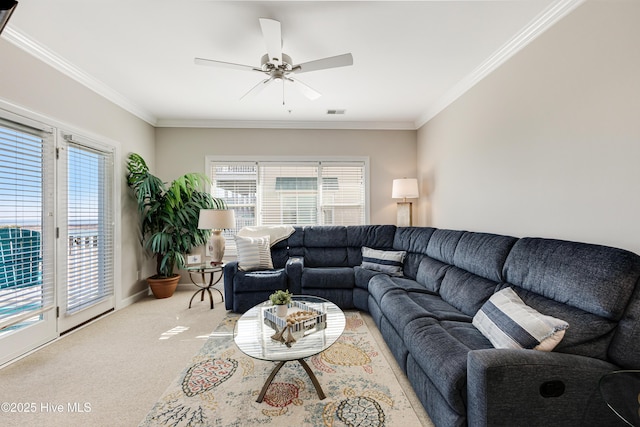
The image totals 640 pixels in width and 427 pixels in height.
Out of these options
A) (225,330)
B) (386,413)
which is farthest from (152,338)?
(386,413)

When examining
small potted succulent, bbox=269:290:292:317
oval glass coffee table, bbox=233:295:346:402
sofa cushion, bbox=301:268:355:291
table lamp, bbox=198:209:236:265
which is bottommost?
oval glass coffee table, bbox=233:295:346:402

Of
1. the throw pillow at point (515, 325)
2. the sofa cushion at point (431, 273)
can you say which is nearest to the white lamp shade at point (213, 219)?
the sofa cushion at point (431, 273)

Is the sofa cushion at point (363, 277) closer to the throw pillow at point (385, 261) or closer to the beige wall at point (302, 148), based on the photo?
the throw pillow at point (385, 261)

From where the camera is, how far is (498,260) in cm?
207

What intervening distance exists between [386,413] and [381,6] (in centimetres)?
278

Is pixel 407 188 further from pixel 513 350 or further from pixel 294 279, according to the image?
pixel 513 350

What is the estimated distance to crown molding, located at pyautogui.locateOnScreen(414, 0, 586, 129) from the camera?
190 centimetres

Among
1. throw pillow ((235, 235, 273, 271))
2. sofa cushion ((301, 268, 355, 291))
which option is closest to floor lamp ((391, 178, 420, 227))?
sofa cushion ((301, 268, 355, 291))

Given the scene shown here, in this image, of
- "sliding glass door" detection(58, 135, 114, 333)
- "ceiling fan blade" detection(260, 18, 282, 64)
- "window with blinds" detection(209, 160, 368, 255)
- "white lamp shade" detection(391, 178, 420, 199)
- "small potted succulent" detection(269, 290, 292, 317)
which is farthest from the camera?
"window with blinds" detection(209, 160, 368, 255)

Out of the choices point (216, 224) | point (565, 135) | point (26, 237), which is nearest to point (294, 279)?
point (216, 224)

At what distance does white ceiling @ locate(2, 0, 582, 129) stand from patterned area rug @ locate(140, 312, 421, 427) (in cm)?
275

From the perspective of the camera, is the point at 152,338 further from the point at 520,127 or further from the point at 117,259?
the point at 520,127

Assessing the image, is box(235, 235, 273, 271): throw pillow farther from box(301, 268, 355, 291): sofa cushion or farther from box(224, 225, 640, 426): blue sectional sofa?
box(224, 225, 640, 426): blue sectional sofa

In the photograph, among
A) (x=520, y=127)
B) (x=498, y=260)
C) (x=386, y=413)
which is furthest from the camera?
(x=520, y=127)
